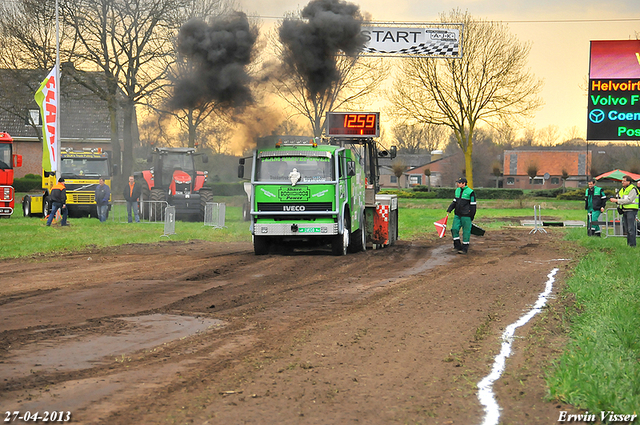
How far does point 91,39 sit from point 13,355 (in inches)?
1313

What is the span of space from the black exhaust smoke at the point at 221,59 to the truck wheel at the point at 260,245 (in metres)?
4.41

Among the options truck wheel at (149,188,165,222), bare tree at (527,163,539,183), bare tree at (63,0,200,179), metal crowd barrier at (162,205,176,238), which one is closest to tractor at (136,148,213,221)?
truck wheel at (149,188,165,222)

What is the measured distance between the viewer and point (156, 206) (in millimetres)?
29531

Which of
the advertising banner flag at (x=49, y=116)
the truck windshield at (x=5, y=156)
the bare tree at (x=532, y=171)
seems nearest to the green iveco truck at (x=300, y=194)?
the advertising banner flag at (x=49, y=116)

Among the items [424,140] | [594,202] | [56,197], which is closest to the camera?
[594,202]

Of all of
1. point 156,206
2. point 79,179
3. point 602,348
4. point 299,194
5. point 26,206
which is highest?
point 79,179

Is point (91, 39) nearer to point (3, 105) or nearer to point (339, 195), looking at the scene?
point (3, 105)

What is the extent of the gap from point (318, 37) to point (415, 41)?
29.7 ft

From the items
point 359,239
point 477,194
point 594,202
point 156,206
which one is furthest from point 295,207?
point 477,194

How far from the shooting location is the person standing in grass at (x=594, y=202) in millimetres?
23078

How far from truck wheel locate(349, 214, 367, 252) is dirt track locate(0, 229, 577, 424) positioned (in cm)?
423

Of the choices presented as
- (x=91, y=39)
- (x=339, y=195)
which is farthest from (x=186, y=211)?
(x=339, y=195)

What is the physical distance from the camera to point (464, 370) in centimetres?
620

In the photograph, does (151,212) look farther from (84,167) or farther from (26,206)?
(26,206)
